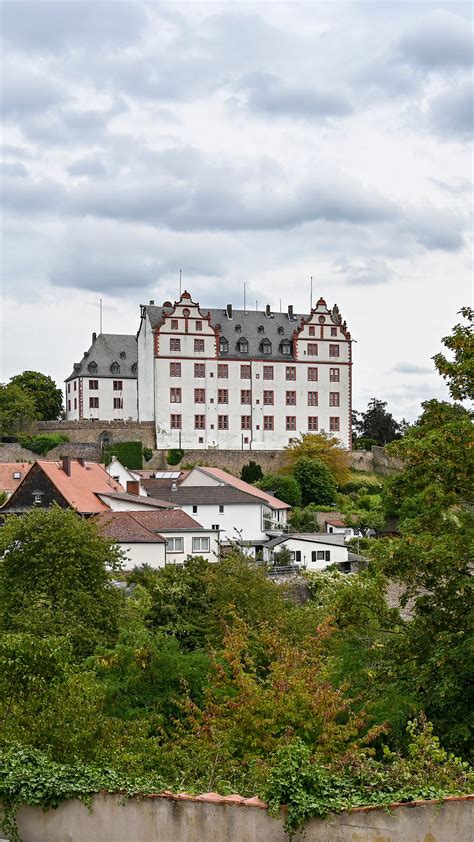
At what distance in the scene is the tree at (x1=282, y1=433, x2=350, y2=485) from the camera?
68.1 m

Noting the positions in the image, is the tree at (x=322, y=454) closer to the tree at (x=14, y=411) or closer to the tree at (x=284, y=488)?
the tree at (x=284, y=488)

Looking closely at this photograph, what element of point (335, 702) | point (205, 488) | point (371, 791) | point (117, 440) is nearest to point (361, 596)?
point (335, 702)

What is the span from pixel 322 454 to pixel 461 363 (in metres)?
54.1

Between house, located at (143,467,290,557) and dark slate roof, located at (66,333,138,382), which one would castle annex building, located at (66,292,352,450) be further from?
house, located at (143,467,290,557)

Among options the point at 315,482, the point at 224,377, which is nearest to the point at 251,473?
the point at 315,482

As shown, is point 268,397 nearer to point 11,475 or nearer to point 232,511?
point 11,475

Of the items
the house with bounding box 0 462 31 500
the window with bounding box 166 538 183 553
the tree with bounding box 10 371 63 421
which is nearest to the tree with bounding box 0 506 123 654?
the window with bounding box 166 538 183 553

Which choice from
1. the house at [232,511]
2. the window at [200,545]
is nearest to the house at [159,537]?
the window at [200,545]

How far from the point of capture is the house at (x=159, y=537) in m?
41.7

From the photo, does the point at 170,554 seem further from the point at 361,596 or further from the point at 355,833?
the point at 355,833

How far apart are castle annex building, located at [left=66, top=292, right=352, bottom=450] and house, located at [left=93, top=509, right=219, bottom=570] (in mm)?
26851

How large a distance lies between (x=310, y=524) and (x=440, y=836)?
47.6m

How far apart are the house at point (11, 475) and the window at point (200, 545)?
14.6 meters

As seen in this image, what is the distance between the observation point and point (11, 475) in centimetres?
5912
